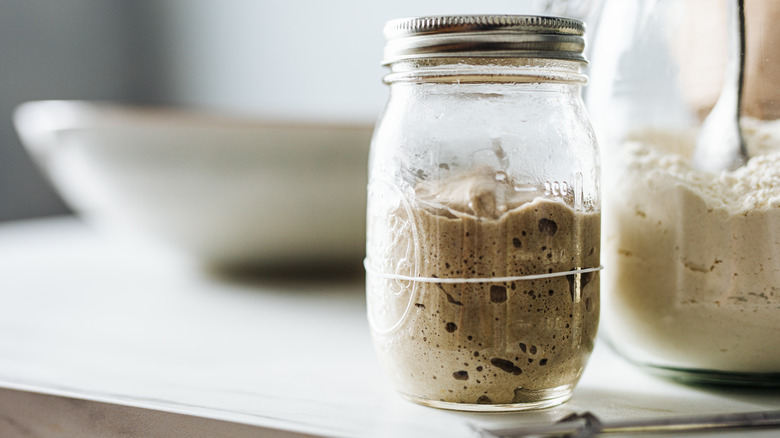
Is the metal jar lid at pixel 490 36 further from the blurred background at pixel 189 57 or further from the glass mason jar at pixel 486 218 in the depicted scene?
the blurred background at pixel 189 57

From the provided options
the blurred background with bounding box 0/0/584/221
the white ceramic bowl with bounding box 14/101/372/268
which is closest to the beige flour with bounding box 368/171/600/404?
the white ceramic bowl with bounding box 14/101/372/268

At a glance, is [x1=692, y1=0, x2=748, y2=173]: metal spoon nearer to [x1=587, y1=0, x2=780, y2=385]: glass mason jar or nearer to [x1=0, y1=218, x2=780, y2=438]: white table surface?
[x1=587, y1=0, x2=780, y2=385]: glass mason jar

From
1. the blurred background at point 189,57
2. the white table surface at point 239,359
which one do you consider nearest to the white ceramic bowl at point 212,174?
the white table surface at point 239,359

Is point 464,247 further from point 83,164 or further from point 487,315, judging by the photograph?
point 83,164

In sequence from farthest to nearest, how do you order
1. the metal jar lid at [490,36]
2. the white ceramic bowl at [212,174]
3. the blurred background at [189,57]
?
the blurred background at [189,57] < the white ceramic bowl at [212,174] < the metal jar lid at [490,36]

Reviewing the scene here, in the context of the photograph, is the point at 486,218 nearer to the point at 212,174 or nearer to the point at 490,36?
the point at 490,36
